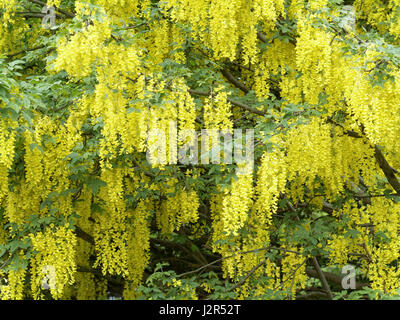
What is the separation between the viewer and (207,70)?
543 centimetres

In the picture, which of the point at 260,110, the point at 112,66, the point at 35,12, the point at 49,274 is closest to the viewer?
the point at 112,66

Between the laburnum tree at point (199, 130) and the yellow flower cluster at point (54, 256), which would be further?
the yellow flower cluster at point (54, 256)

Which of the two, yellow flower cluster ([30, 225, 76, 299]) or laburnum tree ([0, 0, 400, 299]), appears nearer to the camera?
laburnum tree ([0, 0, 400, 299])

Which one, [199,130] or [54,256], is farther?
[199,130]

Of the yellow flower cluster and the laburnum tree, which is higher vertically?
the laburnum tree

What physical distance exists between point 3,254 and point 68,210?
81cm

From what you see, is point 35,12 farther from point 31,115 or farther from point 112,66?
point 112,66

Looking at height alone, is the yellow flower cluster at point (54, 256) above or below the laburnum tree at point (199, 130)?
below

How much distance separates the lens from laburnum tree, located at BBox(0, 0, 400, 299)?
4.60m

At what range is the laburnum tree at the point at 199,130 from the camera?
460 centimetres

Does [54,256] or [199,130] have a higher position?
[199,130]

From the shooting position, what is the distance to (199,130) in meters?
5.84
